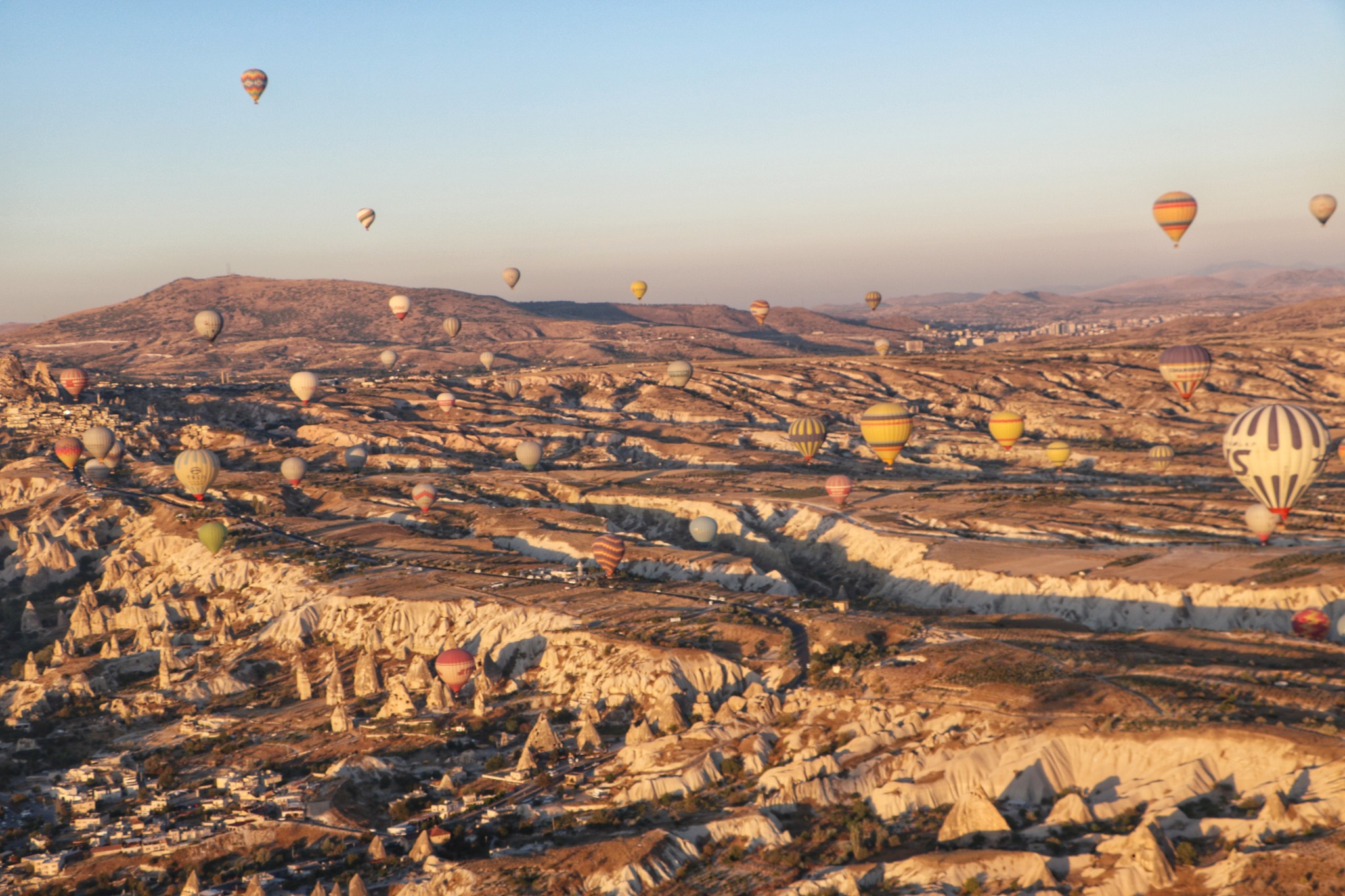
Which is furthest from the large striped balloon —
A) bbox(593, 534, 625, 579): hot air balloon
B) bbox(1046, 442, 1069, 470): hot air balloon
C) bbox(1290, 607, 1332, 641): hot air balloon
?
bbox(593, 534, 625, 579): hot air balloon

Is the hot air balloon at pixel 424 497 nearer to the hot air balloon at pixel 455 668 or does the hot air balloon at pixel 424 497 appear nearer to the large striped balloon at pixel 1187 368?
the hot air balloon at pixel 455 668

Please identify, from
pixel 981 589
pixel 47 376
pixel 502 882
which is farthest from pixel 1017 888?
pixel 47 376

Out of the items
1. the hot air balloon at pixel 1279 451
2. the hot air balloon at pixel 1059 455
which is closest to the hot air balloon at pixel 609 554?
the hot air balloon at pixel 1279 451

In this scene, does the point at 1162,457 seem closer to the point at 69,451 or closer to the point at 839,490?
the point at 839,490

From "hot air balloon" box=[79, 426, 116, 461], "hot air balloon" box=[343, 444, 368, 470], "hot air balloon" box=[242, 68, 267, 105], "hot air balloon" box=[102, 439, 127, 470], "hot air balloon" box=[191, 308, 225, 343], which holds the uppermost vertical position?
"hot air balloon" box=[242, 68, 267, 105]

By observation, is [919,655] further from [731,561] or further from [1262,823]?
[731,561]

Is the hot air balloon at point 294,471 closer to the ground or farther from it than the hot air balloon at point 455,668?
farther from it

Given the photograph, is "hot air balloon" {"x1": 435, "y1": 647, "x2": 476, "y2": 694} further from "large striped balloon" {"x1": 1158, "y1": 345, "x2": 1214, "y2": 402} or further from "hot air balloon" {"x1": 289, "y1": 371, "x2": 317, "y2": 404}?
"hot air balloon" {"x1": 289, "y1": 371, "x2": 317, "y2": 404}
